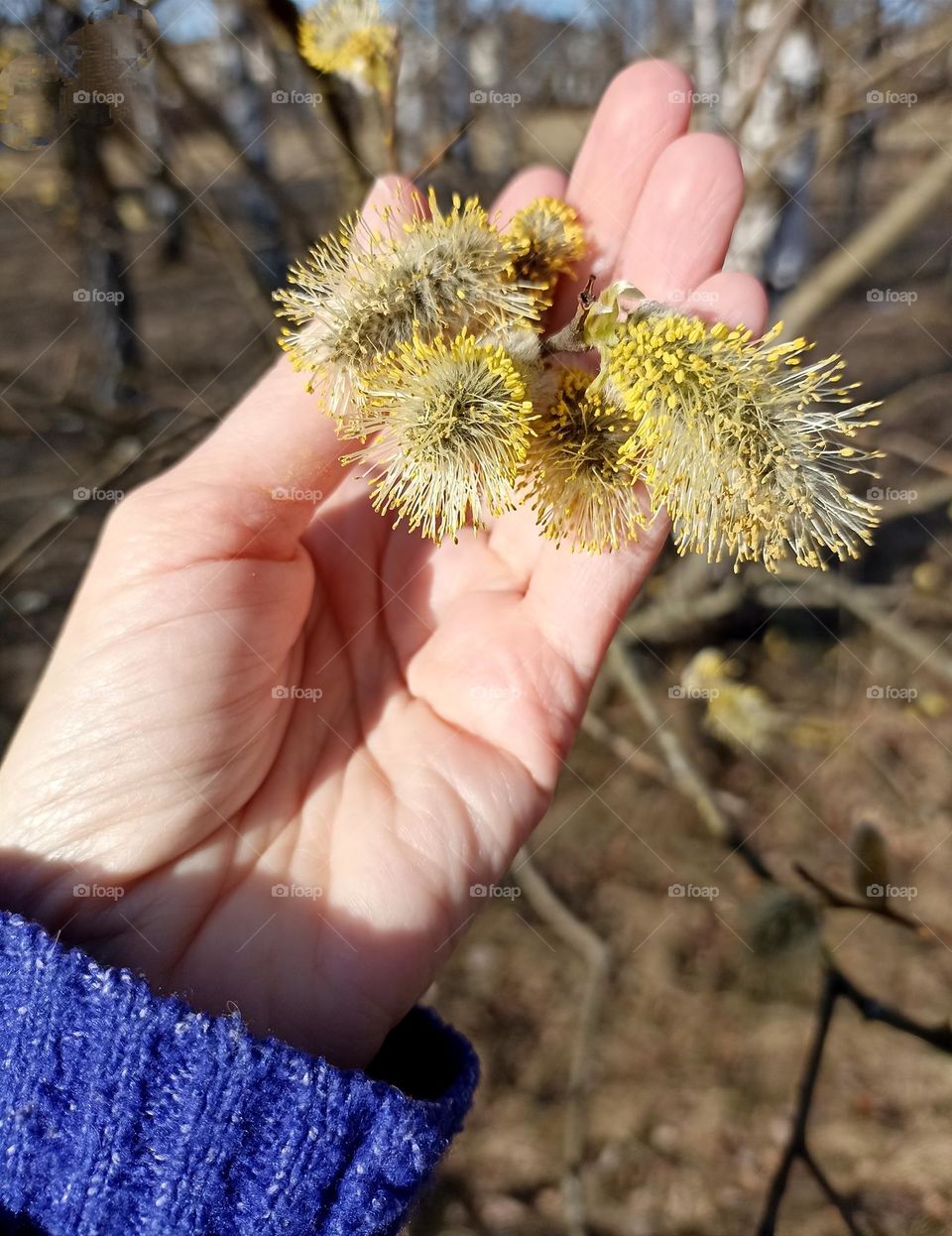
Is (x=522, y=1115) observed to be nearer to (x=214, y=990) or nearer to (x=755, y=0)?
(x=214, y=990)

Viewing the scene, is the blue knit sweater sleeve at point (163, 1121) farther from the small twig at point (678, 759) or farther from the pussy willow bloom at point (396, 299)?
the small twig at point (678, 759)

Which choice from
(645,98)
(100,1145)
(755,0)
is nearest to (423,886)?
(100,1145)

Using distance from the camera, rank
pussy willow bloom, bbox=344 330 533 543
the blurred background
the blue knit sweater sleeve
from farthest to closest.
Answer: the blurred background → pussy willow bloom, bbox=344 330 533 543 → the blue knit sweater sleeve

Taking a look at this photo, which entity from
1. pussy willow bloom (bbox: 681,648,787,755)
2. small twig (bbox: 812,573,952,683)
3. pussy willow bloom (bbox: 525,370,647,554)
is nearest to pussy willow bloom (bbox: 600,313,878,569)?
pussy willow bloom (bbox: 525,370,647,554)

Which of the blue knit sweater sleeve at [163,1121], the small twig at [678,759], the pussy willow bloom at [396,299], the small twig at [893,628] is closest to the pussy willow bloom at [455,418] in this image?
the pussy willow bloom at [396,299]

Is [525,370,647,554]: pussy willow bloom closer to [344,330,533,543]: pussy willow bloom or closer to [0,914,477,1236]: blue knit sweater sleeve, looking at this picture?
[344,330,533,543]: pussy willow bloom

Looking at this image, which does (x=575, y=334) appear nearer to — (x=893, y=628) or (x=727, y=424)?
(x=727, y=424)

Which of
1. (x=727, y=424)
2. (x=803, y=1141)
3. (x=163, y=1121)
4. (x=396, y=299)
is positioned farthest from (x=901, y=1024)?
(x=396, y=299)
